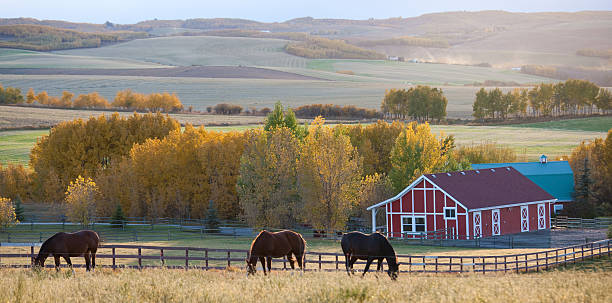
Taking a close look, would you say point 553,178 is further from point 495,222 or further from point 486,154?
point 495,222

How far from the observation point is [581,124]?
113125 mm

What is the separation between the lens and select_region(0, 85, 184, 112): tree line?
13100 cm

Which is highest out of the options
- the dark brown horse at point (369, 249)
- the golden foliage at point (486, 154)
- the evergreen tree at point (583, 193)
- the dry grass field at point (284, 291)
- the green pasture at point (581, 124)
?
the dry grass field at point (284, 291)

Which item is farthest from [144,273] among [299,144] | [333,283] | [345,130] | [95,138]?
[95,138]

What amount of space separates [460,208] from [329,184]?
8.84 m

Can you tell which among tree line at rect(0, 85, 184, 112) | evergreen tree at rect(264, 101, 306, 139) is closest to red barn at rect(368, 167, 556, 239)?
evergreen tree at rect(264, 101, 306, 139)

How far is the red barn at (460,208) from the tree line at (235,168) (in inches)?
148

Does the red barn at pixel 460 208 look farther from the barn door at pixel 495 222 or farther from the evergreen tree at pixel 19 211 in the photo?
the evergreen tree at pixel 19 211

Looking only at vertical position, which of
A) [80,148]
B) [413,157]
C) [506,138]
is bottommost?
[506,138]

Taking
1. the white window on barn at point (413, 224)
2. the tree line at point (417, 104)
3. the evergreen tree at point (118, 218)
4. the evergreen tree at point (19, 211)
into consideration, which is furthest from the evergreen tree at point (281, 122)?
the tree line at point (417, 104)

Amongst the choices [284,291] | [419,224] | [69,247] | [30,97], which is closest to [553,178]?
[419,224]

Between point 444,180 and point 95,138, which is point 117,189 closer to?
point 95,138

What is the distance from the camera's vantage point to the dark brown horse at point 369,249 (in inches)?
950

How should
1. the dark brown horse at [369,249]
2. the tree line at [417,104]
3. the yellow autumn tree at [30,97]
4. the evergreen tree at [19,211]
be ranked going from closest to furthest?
the dark brown horse at [369,249]
the evergreen tree at [19,211]
the tree line at [417,104]
the yellow autumn tree at [30,97]
